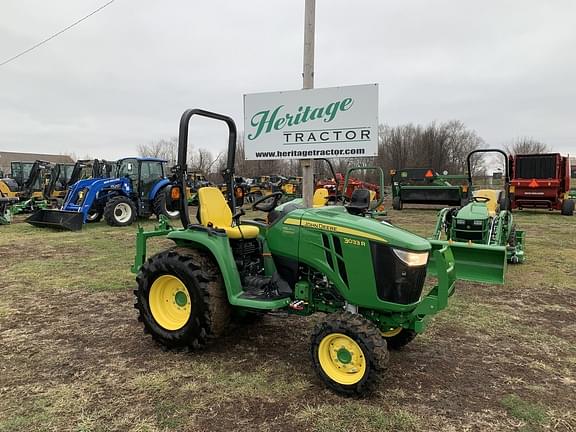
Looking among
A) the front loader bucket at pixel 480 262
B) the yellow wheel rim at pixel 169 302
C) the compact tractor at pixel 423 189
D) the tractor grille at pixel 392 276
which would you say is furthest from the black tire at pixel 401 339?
the compact tractor at pixel 423 189

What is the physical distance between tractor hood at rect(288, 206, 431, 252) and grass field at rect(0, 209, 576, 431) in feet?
3.31

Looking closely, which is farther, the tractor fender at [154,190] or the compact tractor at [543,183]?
the compact tractor at [543,183]

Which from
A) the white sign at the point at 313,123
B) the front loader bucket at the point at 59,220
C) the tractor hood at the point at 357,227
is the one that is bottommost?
the front loader bucket at the point at 59,220

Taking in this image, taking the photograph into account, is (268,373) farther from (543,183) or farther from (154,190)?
(543,183)

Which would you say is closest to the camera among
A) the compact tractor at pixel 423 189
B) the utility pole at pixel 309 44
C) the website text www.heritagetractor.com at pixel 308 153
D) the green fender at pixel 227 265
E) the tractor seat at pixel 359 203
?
the green fender at pixel 227 265

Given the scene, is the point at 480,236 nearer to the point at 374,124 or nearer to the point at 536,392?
the point at 374,124

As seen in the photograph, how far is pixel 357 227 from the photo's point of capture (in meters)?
3.01

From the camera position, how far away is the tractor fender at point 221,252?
3.35 m

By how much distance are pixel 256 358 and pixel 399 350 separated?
3.86 ft

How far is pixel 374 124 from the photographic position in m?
5.45

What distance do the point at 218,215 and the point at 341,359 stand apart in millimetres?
1660

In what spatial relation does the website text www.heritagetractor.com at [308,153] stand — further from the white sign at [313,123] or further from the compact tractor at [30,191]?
the compact tractor at [30,191]

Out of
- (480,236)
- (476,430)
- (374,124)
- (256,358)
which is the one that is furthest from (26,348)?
(480,236)

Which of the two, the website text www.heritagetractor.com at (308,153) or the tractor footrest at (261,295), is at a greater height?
the website text www.heritagetractor.com at (308,153)
